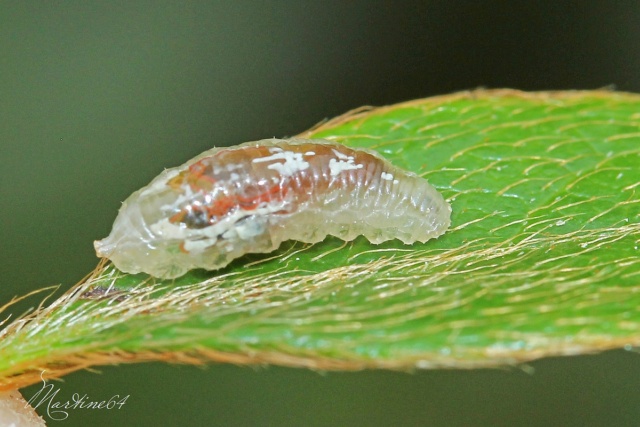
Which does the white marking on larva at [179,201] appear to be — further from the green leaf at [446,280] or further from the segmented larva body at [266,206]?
the green leaf at [446,280]

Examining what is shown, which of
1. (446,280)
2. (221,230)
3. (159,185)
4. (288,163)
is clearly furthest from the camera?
(288,163)

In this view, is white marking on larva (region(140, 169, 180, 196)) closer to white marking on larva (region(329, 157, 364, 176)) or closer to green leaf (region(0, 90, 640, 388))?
green leaf (region(0, 90, 640, 388))

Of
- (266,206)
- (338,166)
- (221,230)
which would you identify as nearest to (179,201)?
(221,230)

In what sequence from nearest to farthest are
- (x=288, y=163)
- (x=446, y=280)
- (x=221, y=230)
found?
(x=446, y=280) < (x=221, y=230) < (x=288, y=163)

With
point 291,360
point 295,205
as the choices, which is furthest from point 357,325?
point 295,205

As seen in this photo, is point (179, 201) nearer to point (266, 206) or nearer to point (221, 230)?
point (221, 230)

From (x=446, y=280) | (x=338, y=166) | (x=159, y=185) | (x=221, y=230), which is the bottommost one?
(x=446, y=280)

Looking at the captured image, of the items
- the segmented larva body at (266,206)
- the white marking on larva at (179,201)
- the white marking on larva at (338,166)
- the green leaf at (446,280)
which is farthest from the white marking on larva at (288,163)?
A: the white marking on larva at (179,201)

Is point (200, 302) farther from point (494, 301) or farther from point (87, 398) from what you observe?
point (87, 398)

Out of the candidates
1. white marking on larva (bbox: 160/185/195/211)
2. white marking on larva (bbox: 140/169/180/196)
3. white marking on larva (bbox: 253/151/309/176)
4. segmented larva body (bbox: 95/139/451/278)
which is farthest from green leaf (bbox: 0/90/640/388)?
white marking on larva (bbox: 140/169/180/196)
